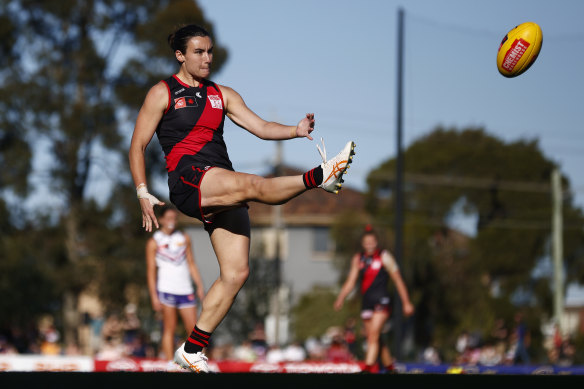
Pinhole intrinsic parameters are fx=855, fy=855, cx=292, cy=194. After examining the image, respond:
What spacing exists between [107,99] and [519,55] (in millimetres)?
24055

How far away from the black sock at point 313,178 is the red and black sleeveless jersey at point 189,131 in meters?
0.76

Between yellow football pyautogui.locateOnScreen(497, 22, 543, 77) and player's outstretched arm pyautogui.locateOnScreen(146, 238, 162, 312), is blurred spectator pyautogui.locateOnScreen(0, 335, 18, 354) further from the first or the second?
yellow football pyautogui.locateOnScreen(497, 22, 543, 77)

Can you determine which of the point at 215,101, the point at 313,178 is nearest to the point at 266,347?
the point at 215,101

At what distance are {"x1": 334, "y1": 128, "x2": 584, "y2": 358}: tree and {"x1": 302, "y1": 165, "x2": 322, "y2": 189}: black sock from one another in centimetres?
3580

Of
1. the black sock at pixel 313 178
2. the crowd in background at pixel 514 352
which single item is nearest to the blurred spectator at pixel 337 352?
the crowd in background at pixel 514 352

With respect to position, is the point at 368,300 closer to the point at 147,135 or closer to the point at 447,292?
the point at 147,135

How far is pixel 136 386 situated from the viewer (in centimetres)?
361

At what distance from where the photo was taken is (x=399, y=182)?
17891 millimetres

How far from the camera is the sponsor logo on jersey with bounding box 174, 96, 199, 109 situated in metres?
5.79

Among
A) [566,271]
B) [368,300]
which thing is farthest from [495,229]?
[368,300]

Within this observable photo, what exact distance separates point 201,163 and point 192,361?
52.5 inches

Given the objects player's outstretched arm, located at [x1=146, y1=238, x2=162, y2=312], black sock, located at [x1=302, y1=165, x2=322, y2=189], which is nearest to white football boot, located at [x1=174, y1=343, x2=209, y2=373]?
black sock, located at [x1=302, y1=165, x2=322, y2=189]

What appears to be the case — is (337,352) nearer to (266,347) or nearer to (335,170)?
(266,347)

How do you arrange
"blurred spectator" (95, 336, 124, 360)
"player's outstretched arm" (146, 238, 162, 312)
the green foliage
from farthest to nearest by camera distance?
the green foliage, "blurred spectator" (95, 336, 124, 360), "player's outstretched arm" (146, 238, 162, 312)
